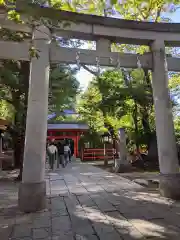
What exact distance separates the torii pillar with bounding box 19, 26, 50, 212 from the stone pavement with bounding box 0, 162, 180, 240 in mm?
335

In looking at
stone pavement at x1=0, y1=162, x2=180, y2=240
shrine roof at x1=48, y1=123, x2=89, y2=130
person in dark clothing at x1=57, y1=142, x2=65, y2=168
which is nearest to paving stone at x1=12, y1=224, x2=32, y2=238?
stone pavement at x1=0, y1=162, x2=180, y2=240

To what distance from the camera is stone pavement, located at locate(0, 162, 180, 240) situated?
12.5 ft

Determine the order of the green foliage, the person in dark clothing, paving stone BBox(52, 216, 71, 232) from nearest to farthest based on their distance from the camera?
paving stone BBox(52, 216, 71, 232), the green foliage, the person in dark clothing

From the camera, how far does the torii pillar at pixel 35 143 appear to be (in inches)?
204

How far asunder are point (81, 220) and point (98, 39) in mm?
4533

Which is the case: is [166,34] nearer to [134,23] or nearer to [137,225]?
[134,23]

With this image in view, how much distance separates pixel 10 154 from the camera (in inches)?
680

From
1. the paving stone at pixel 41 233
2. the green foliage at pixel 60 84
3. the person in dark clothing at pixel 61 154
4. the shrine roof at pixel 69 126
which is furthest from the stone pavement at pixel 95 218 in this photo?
the shrine roof at pixel 69 126

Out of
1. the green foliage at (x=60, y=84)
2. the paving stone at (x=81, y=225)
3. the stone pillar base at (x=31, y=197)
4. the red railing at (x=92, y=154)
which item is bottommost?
the paving stone at (x=81, y=225)

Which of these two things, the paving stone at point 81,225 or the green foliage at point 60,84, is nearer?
the paving stone at point 81,225

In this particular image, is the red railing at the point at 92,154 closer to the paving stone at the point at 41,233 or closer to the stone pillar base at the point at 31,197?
the stone pillar base at the point at 31,197

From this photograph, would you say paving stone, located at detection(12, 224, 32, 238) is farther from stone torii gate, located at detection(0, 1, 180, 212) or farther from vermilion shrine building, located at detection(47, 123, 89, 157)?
vermilion shrine building, located at detection(47, 123, 89, 157)

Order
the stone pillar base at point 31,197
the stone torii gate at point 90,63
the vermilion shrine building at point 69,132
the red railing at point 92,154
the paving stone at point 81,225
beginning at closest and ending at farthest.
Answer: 1. the paving stone at point 81,225
2. the stone pillar base at point 31,197
3. the stone torii gate at point 90,63
4. the red railing at point 92,154
5. the vermilion shrine building at point 69,132

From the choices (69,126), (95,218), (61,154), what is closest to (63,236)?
(95,218)
